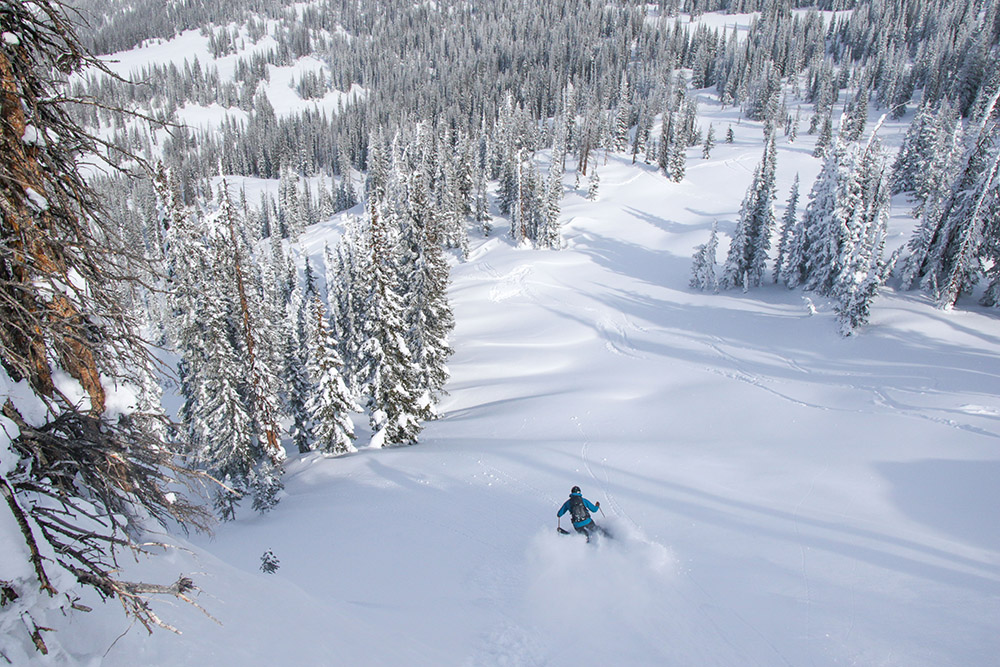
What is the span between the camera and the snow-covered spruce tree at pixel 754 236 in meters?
41.0

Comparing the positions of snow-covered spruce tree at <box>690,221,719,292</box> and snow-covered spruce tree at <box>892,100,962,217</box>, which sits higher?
snow-covered spruce tree at <box>892,100,962,217</box>

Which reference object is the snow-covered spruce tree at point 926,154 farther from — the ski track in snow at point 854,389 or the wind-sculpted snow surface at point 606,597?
the wind-sculpted snow surface at point 606,597

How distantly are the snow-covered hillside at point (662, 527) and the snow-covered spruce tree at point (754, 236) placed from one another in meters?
11.3

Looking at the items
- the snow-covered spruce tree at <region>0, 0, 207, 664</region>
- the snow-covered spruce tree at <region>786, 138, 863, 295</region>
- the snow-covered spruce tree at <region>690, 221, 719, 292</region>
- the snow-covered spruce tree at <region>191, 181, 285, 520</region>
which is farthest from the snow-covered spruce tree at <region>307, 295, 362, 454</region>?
the snow-covered spruce tree at <region>690, 221, 719, 292</region>

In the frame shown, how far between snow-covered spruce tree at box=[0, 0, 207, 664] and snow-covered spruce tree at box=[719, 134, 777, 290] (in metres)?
44.0

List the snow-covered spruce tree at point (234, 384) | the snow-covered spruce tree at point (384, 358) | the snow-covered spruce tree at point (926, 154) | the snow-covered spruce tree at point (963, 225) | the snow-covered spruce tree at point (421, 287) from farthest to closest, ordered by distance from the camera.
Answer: the snow-covered spruce tree at point (926, 154) < the snow-covered spruce tree at point (963, 225) < the snow-covered spruce tree at point (421, 287) < the snow-covered spruce tree at point (384, 358) < the snow-covered spruce tree at point (234, 384)

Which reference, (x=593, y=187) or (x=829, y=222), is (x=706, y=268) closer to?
(x=829, y=222)

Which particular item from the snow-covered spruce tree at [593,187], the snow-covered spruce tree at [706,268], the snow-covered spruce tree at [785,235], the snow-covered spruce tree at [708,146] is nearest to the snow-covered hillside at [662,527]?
the snow-covered spruce tree at [785,235]

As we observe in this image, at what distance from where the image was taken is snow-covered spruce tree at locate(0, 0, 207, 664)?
336 centimetres

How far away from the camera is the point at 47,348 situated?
3.82m

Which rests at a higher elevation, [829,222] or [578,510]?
[578,510]

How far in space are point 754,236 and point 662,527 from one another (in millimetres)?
36519

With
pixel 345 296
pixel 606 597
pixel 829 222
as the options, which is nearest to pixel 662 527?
pixel 606 597

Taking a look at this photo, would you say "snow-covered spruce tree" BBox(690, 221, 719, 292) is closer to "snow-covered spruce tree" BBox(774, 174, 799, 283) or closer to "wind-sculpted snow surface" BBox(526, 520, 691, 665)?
"snow-covered spruce tree" BBox(774, 174, 799, 283)
